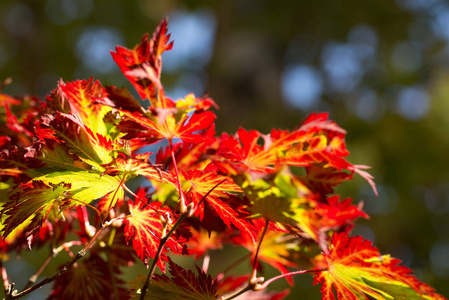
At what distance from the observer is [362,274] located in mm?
439

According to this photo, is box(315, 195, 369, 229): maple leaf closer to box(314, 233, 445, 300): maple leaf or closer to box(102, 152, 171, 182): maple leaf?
box(314, 233, 445, 300): maple leaf

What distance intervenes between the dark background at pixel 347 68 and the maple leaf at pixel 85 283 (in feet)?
5.97

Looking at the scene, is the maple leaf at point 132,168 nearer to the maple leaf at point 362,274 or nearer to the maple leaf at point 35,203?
the maple leaf at point 35,203

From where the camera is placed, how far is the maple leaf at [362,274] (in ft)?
1.39

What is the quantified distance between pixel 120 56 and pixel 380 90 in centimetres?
393

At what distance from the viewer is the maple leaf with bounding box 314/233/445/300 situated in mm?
424

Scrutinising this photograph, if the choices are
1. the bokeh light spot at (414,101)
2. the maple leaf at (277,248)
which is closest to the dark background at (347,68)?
the bokeh light spot at (414,101)

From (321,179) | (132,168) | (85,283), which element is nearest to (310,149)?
(321,179)

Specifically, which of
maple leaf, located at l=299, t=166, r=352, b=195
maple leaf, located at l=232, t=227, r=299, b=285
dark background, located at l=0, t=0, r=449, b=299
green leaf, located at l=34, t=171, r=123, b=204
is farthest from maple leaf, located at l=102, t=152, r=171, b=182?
dark background, located at l=0, t=0, r=449, b=299

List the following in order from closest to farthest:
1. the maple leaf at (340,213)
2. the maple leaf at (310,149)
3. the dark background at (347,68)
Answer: the maple leaf at (310,149)
the maple leaf at (340,213)
the dark background at (347,68)

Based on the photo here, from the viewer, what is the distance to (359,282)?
0.44 m

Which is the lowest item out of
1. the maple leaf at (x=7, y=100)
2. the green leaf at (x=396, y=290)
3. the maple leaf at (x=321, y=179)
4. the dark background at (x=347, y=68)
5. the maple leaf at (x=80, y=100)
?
the green leaf at (x=396, y=290)

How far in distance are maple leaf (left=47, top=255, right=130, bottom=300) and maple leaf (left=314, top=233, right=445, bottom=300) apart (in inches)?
11.8

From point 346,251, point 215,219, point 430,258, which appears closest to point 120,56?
point 215,219
